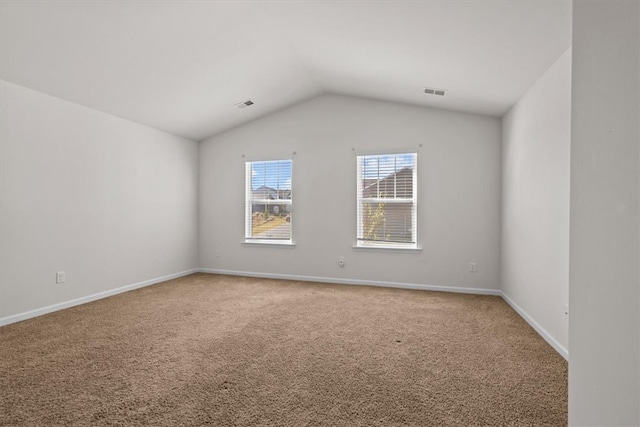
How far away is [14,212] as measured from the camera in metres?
3.09

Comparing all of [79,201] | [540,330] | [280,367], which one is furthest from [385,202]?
[79,201]

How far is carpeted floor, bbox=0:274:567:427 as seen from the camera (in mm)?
1707

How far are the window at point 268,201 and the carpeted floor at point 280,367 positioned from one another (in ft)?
5.62

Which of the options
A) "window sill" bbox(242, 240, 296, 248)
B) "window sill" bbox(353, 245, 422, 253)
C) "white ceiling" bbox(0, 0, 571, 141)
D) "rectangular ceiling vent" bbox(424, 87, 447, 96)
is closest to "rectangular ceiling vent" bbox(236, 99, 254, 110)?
"white ceiling" bbox(0, 0, 571, 141)

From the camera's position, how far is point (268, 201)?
17.3 feet

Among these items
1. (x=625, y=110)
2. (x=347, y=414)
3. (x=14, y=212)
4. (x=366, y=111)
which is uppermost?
(x=366, y=111)

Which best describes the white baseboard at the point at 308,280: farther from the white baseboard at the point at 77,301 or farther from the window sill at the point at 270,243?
the window sill at the point at 270,243

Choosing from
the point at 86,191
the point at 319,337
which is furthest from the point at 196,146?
the point at 319,337

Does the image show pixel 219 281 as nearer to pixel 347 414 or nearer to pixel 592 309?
pixel 347 414

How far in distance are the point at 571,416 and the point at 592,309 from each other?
0.35 meters

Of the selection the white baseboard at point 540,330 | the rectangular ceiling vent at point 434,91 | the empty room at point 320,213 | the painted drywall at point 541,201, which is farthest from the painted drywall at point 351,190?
the white baseboard at point 540,330

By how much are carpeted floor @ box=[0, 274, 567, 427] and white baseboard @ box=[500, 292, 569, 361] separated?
0.06 metres

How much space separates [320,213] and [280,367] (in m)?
2.91

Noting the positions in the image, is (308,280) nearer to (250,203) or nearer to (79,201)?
(250,203)
